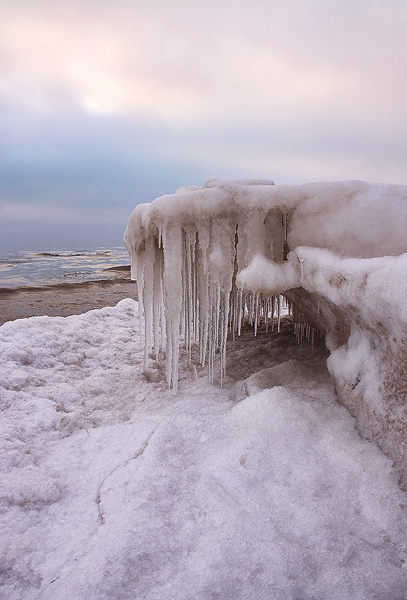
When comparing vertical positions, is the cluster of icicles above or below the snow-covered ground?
above

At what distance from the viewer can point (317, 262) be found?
2156 mm

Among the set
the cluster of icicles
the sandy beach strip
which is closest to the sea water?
the sandy beach strip

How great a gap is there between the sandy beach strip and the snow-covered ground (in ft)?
21.8

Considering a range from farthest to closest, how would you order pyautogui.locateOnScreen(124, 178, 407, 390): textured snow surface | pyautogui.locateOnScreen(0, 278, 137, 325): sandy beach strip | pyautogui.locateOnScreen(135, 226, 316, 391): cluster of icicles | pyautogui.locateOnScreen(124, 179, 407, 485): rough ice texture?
→ pyautogui.locateOnScreen(0, 278, 137, 325): sandy beach strip → pyautogui.locateOnScreen(135, 226, 316, 391): cluster of icicles → pyautogui.locateOnScreen(124, 178, 407, 390): textured snow surface → pyautogui.locateOnScreen(124, 179, 407, 485): rough ice texture

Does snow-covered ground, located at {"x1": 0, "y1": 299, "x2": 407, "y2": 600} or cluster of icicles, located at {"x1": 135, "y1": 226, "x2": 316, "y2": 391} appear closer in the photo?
snow-covered ground, located at {"x1": 0, "y1": 299, "x2": 407, "y2": 600}

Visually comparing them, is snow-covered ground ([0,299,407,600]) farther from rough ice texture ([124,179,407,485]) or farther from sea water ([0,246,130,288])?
sea water ([0,246,130,288])

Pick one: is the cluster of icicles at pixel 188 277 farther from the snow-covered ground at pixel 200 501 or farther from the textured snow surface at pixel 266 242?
the snow-covered ground at pixel 200 501

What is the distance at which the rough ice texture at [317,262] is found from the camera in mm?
1787

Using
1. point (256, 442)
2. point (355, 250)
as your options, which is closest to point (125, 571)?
point (256, 442)

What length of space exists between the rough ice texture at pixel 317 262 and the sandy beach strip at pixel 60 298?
6.38m

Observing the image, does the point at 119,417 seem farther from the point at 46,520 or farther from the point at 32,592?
the point at 32,592

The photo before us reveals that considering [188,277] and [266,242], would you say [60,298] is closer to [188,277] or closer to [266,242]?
[188,277]

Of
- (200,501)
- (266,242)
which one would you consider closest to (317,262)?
(266,242)

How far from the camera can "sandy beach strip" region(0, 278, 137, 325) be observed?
29.0 ft
